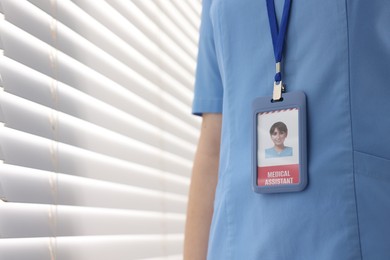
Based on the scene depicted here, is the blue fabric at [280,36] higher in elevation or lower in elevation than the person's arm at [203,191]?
higher

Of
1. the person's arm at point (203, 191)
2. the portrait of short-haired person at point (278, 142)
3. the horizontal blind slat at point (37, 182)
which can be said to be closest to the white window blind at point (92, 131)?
the horizontal blind slat at point (37, 182)

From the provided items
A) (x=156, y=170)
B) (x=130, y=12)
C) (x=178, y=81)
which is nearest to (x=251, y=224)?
(x=156, y=170)

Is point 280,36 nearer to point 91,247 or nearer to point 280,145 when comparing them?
point 280,145

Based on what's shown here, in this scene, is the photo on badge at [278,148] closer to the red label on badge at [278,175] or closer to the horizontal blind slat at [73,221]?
the red label on badge at [278,175]

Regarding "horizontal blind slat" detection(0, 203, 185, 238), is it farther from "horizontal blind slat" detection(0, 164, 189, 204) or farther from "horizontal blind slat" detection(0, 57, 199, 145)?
"horizontal blind slat" detection(0, 57, 199, 145)

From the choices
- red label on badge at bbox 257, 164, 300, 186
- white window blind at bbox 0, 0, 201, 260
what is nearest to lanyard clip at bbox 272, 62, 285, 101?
red label on badge at bbox 257, 164, 300, 186

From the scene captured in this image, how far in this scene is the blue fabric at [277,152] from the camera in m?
0.90

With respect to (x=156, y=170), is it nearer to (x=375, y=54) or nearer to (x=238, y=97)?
(x=238, y=97)

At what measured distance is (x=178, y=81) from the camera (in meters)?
1.74

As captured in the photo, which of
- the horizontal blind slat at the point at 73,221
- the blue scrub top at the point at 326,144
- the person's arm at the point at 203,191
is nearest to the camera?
the blue scrub top at the point at 326,144

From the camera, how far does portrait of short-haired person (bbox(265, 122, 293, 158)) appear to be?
90 centimetres

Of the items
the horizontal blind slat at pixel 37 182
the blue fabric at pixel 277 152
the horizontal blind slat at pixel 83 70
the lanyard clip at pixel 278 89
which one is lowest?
the horizontal blind slat at pixel 37 182

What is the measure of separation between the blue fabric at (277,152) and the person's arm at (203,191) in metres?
0.25

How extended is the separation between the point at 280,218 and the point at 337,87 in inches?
9.0
